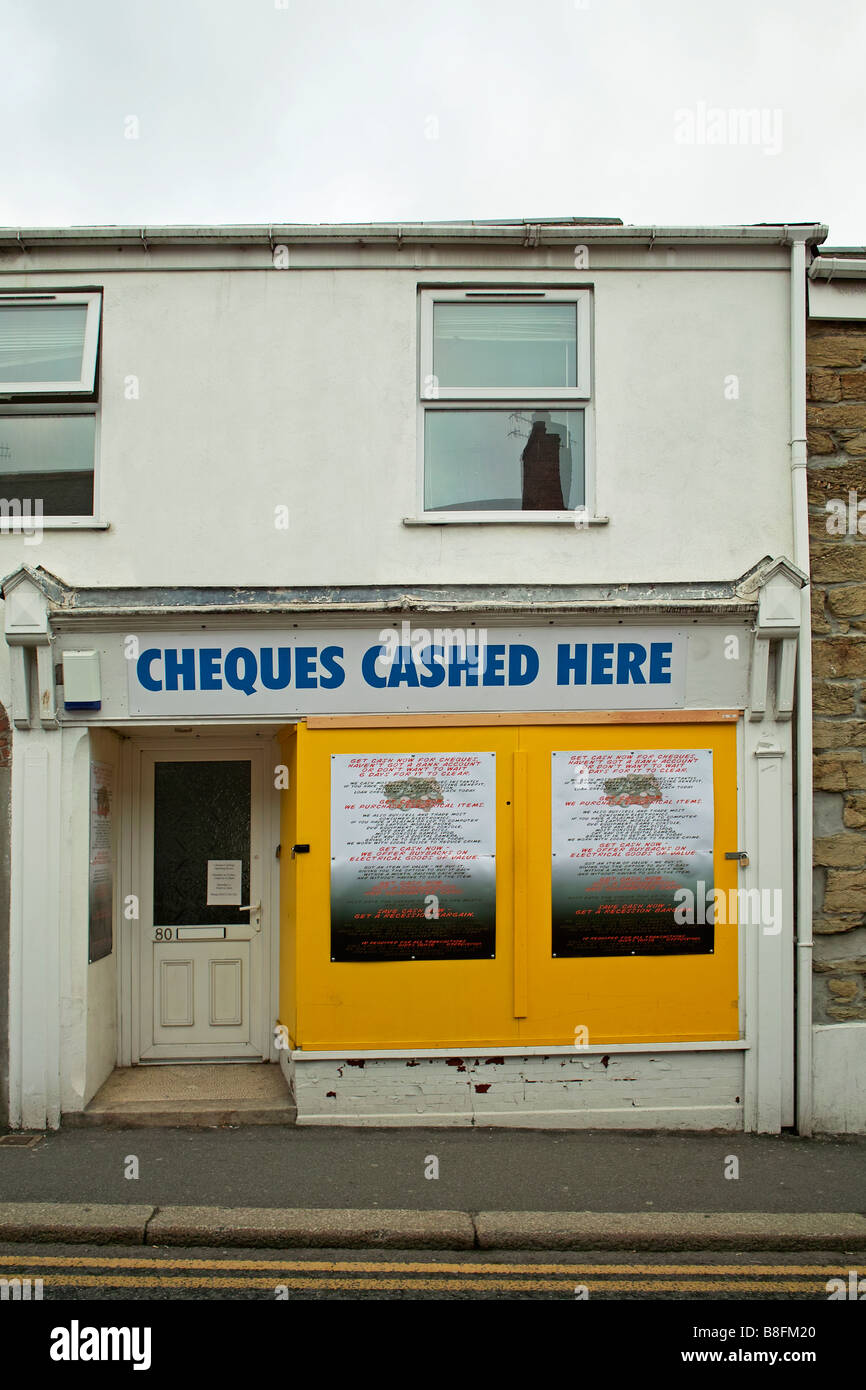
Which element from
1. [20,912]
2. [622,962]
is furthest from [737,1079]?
[20,912]

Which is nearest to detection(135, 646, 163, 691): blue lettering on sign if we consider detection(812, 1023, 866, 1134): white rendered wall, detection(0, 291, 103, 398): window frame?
detection(0, 291, 103, 398): window frame

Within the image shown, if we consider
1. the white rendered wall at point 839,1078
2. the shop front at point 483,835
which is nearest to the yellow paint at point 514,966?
the shop front at point 483,835

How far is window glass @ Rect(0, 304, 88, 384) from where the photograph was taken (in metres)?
7.87

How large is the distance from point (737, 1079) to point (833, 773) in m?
2.23

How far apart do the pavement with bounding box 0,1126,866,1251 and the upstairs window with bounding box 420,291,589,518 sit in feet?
14.2

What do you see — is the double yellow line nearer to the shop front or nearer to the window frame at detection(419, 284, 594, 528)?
the shop front

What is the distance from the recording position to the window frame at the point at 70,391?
7.75m

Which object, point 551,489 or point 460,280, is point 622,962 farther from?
point 460,280

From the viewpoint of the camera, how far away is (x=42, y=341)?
7.90 metres

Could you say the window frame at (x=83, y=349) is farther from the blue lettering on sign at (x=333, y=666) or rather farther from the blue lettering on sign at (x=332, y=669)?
the blue lettering on sign at (x=332, y=669)

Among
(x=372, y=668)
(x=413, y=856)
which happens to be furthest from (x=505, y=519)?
Answer: (x=413, y=856)

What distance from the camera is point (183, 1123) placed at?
7.42 meters

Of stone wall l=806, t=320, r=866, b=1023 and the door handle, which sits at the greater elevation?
stone wall l=806, t=320, r=866, b=1023
